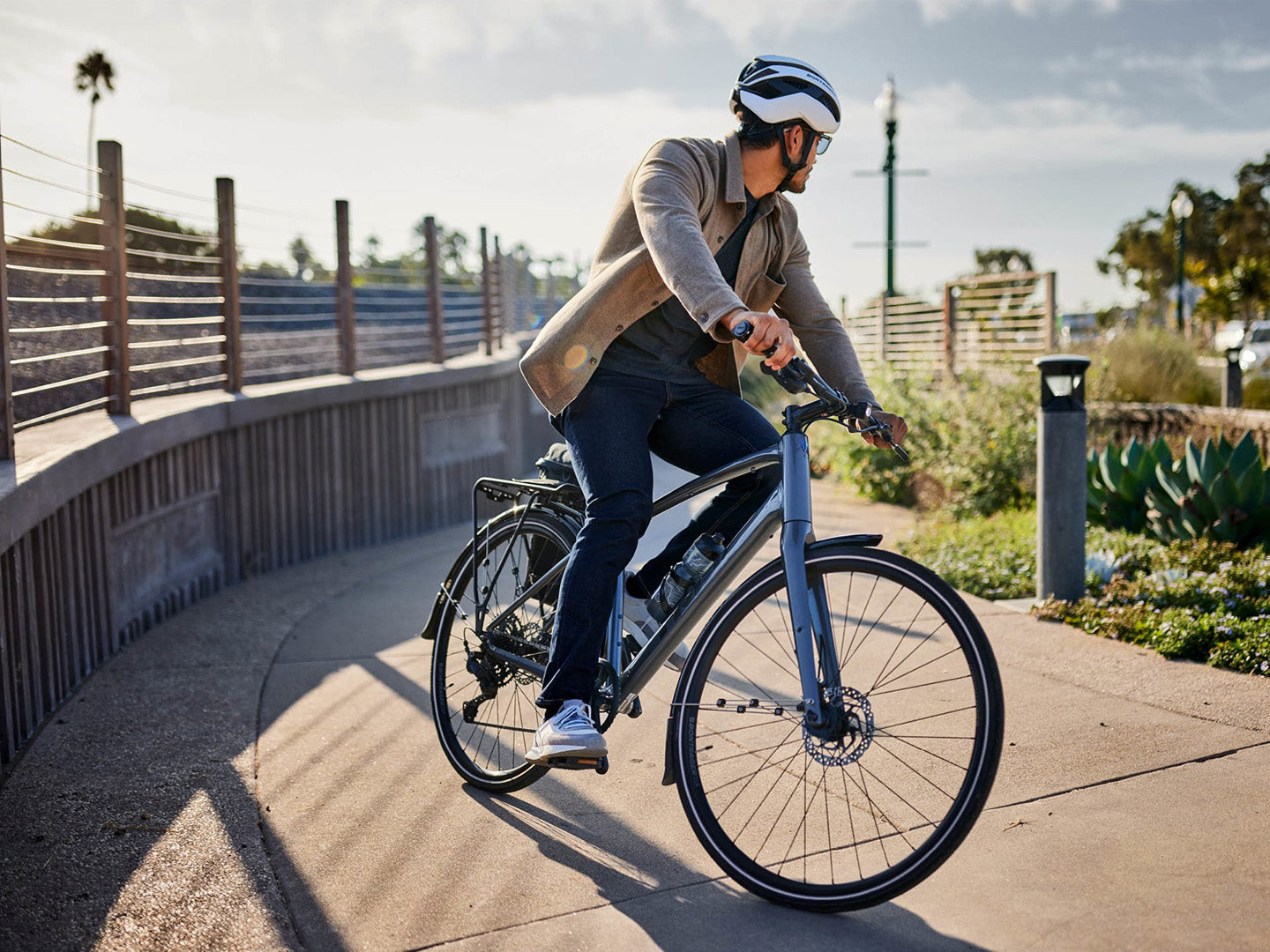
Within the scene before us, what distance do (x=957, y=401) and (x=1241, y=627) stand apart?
6.02 m

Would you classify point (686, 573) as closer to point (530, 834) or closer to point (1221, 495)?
point (530, 834)

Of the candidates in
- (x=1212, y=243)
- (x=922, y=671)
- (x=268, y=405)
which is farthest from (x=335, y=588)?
(x=1212, y=243)

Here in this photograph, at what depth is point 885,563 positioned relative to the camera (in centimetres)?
285

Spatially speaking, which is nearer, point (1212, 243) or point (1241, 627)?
point (1241, 627)

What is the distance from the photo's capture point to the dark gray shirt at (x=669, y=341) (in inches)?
136

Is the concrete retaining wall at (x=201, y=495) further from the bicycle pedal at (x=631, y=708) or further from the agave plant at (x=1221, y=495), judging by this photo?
the agave plant at (x=1221, y=495)

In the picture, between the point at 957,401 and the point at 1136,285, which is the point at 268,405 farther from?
the point at 1136,285

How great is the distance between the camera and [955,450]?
10297 mm

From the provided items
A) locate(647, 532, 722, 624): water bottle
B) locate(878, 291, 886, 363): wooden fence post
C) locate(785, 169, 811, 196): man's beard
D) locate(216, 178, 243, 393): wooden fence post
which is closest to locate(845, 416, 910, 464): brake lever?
locate(647, 532, 722, 624): water bottle

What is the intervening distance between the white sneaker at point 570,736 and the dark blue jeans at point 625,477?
39 mm

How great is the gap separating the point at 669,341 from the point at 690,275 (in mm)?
469

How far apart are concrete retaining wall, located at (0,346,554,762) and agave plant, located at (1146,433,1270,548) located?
4201mm

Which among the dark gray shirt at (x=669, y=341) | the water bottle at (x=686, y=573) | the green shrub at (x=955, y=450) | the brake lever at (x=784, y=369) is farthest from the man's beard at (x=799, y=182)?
the green shrub at (x=955, y=450)

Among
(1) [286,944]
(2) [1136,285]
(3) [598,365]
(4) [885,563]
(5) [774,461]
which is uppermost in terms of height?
(2) [1136,285]
